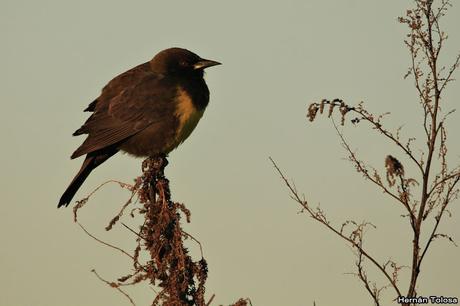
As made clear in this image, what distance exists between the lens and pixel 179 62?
7.46 m

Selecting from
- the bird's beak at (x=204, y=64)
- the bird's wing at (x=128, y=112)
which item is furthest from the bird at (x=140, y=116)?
A: the bird's beak at (x=204, y=64)

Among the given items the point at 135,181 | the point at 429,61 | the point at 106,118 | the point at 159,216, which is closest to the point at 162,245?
the point at 159,216

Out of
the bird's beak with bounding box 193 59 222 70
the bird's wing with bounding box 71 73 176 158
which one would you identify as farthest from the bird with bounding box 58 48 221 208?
the bird's beak with bounding box 193 59 222 70

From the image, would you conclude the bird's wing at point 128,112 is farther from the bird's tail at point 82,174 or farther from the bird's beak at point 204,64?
the bird's beak at point 204,64

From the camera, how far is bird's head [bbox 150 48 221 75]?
24.1 ft

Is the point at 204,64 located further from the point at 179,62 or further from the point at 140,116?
the point at 140,116

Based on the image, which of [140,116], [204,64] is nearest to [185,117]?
[140,116]

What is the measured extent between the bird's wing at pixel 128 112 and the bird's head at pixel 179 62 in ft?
0.95

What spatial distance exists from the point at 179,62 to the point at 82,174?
163cm

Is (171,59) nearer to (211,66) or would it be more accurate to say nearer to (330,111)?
(211,66)

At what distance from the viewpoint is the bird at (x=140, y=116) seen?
6625 mm

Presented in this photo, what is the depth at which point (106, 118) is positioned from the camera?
6.91m

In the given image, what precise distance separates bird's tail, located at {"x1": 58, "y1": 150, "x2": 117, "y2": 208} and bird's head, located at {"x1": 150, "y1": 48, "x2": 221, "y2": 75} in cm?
114

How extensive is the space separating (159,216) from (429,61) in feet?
6.89
